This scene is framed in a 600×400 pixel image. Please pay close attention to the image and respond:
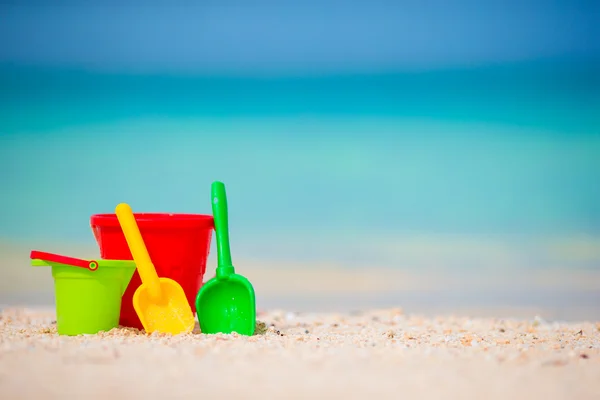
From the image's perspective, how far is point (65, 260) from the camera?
3.42m

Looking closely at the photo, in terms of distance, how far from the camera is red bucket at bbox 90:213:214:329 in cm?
369

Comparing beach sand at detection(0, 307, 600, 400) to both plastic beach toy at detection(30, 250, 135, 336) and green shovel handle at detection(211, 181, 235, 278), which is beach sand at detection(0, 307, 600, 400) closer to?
plastic beach toy at detection(30, 250, 135, 336)

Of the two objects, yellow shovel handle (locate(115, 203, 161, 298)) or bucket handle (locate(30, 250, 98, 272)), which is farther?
yellow shovel handle (locate(115, 203, 161, 298))

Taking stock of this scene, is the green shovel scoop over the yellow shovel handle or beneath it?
beneath

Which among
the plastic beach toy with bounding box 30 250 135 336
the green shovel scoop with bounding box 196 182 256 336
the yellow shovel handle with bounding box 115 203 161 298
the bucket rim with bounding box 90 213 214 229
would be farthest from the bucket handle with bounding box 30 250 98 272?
the green shovel scoop with bounding box 196 182 256 336

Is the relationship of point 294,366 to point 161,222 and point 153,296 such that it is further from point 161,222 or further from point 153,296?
point 161,222

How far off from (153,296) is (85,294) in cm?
31

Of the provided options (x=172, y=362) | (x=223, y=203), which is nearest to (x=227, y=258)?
(x=223, y=203)

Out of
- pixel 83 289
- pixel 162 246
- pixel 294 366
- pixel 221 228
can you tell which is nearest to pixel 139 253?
pixel 162 246

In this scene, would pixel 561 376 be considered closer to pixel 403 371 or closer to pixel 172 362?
pixel 403 371

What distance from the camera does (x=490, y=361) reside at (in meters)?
2.94

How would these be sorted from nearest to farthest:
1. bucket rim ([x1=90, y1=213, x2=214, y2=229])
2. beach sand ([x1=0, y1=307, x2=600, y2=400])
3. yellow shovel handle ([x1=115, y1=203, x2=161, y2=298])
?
beach sand ([x1=0, y1=307, x2=600, y2=400]), yellow shovel handle ([x1=115, y1=203, x2=161, y2=298]), bucket rim ([x1=90, y1=213, x2=214, y2=229])

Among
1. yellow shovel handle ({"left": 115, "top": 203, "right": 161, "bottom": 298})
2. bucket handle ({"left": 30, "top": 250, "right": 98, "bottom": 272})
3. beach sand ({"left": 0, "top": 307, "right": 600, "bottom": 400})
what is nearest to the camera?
beach sand ({"left": 0, "top": 307, "right": 600, "bottom": 400})

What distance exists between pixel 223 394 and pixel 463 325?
2.45 metres
